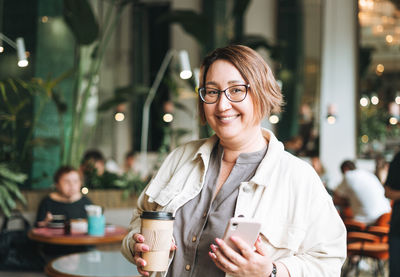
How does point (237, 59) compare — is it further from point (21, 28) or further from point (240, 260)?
point (21, 28)

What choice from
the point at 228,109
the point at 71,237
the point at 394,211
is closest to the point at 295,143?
the point at 394,211

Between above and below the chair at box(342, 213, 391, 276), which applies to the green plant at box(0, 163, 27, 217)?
above

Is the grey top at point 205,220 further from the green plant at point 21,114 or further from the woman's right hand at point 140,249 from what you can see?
the green plant at point 21,114

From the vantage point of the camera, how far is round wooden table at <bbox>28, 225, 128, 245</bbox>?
3896mm

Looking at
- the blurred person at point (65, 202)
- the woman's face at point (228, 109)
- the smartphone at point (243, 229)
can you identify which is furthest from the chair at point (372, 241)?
the smartphone at point (243, 229)

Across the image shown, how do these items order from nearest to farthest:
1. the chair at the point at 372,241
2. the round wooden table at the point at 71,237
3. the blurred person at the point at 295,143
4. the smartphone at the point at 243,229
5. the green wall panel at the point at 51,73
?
the smartphone at the point at 243,229
the round wooden table at the point at 71,237
the chair at the point at 372,241
the green wall panel at the point at 51,73
the blurred person at the point at 295,143

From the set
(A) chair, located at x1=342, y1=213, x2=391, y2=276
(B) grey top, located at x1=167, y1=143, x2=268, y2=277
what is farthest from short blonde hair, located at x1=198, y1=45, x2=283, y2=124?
(A) chair, located at x1=342, y1=213, x2=391, y2=276

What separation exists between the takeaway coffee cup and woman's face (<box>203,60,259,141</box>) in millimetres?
288

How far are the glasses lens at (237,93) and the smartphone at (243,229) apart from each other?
1.17ft

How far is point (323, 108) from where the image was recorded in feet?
31.8

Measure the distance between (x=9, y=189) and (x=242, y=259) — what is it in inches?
184

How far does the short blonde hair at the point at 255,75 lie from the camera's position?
4.81ft

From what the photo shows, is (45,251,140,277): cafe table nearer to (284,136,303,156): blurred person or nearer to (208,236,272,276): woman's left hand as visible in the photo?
(208,236,272,276): woman's left hand

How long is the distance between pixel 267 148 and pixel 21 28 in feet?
18.0
